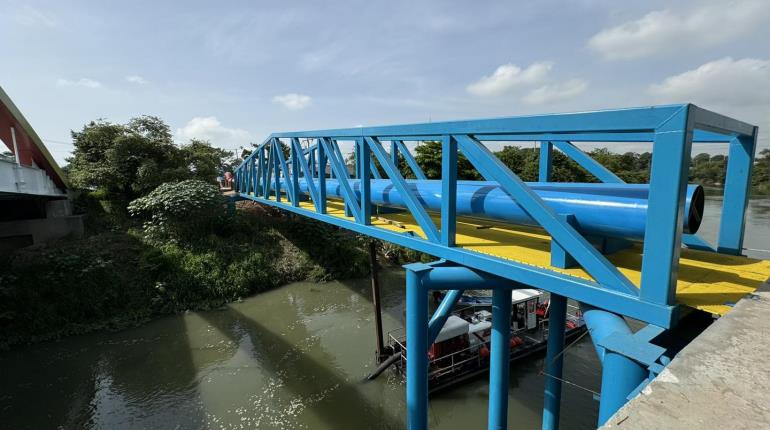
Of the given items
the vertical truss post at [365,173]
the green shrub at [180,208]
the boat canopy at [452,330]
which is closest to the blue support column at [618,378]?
the vertical truss post at [365,173]

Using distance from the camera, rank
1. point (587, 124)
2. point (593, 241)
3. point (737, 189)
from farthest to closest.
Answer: point (593, 241) → point (737, 189) → point (587, 124)

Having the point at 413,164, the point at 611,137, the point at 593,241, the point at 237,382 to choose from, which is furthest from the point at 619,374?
the point at 237,382

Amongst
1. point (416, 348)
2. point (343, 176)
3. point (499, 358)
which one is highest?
point (343, 176)

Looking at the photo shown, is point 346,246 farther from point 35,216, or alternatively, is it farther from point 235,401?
point 35,216

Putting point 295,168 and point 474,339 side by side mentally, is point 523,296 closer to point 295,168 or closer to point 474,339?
point 474,339

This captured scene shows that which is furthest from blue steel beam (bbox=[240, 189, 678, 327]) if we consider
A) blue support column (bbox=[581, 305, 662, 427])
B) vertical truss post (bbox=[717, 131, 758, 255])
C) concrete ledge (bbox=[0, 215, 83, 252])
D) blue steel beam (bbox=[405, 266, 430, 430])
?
concrete ledge (bbox=[0, 215, 83, 252])
